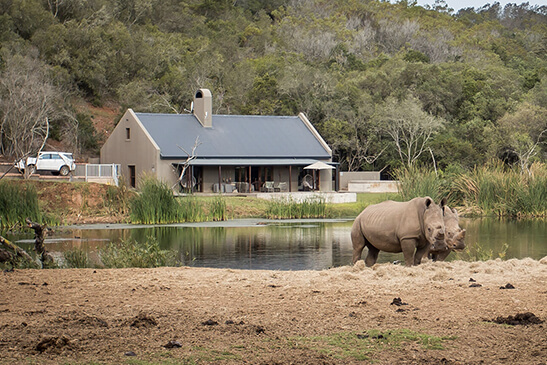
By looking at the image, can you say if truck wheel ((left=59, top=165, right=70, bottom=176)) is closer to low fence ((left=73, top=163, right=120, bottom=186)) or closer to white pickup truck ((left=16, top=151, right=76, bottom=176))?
white pickup truck ((left=16, top=151, right=76, bottom=176))

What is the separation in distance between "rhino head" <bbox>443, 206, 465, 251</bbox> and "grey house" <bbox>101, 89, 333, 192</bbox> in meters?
34.1

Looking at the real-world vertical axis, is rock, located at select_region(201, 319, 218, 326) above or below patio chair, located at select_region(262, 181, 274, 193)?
below

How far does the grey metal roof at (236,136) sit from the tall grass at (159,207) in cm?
1702

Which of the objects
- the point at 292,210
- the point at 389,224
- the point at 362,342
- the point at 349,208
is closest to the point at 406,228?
the point at 389,224

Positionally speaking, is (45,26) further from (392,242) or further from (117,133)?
(392,242)

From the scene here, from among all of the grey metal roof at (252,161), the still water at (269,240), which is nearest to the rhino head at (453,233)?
the still water at (269,240)

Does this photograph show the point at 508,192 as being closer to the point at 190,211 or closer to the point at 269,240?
the point at 190,211

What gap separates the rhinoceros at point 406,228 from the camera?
529 inches

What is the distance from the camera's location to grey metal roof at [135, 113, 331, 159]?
5053 cm

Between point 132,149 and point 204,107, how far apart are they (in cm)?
554

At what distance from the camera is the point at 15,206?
27359 millimetres

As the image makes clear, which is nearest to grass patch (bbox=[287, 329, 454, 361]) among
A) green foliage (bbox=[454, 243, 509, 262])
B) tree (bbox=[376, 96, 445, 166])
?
green foliage (bbox=[454, 243, 509, 262])

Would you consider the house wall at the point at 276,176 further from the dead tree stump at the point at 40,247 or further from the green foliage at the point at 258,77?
the dead tree stump at the point at 40,247

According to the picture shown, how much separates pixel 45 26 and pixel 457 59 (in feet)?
162
